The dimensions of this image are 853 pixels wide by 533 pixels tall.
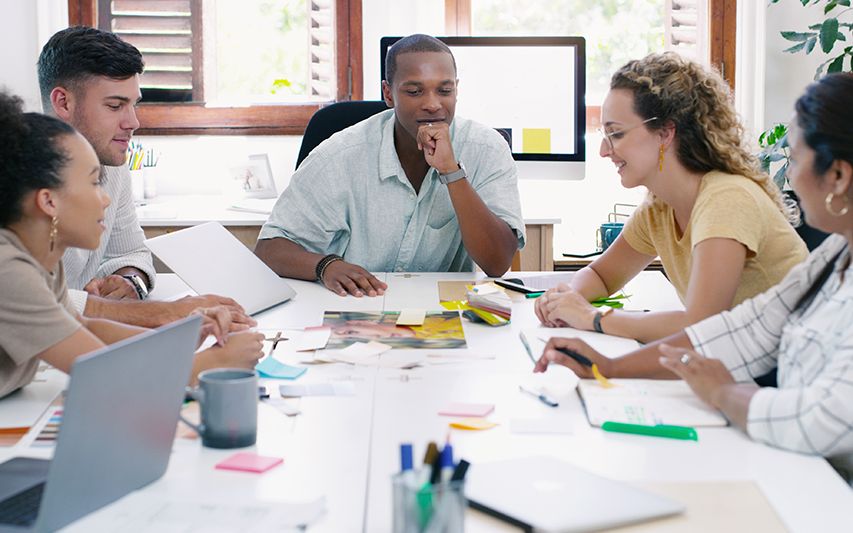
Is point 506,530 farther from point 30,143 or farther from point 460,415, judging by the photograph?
point 30,143

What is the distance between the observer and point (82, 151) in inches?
40.6

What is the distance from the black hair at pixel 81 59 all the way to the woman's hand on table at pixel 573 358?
1235mm

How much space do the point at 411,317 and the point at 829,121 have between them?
2.64ft

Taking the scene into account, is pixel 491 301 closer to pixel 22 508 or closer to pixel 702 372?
pixel 702 372

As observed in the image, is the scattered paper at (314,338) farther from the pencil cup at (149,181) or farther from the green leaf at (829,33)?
the green leaf at (829,33)

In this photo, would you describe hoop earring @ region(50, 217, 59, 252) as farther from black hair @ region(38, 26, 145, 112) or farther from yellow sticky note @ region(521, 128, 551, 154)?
yellow sticky note @ region(521, 128, 551, 154)

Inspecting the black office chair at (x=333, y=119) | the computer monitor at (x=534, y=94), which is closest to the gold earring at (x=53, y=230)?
the black office chair at (x=333, y=119)

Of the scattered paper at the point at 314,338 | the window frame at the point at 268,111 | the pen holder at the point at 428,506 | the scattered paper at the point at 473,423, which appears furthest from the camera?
the window frame at the point at 268,111

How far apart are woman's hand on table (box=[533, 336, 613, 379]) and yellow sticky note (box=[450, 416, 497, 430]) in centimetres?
22

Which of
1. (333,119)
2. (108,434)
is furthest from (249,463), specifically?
(333,119)

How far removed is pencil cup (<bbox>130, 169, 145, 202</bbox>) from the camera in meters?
2.95

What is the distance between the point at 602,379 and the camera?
109 cm

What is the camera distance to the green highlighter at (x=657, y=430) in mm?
883

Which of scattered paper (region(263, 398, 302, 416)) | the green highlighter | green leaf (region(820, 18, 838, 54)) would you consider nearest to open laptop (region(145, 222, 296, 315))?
scattered paper (region(263, 398, 302, 416))
